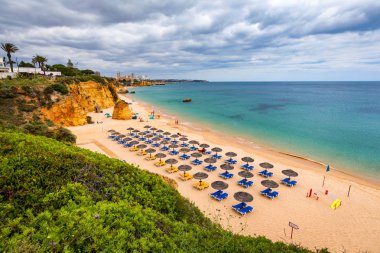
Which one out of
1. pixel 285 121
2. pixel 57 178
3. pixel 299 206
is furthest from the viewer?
pixel 285 121

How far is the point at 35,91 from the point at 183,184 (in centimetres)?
2732

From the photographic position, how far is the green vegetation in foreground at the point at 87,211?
14.2ft

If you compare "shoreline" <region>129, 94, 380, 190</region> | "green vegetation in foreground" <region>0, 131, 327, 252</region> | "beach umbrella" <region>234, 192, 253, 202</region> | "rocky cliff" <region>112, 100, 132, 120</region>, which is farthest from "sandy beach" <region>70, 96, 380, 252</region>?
"rocky cliff" <region>112, 100, 132, 120</region>

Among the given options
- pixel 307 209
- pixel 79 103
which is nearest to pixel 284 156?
pixel 307 209

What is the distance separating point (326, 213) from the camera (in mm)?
14625

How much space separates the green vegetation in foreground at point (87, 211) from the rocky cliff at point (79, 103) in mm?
26966

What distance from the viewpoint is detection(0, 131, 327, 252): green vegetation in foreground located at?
170 inches

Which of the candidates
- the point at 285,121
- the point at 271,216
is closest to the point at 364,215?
the point at 271,216

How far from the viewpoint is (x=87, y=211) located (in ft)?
17.2

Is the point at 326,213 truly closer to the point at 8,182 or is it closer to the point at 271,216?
the point at 271,216

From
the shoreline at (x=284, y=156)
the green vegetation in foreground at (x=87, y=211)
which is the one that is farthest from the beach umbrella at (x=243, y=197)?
the shoreline at (x=284, y=156)

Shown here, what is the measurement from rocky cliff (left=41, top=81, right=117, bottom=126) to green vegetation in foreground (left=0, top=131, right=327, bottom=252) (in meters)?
27.0

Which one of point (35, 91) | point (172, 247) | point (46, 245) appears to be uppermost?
point (35, 91)

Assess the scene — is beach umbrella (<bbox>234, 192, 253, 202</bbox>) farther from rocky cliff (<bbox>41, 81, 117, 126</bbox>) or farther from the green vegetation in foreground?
rocky cliff (<bbox>41, 81, 117, 126</bbox>)
